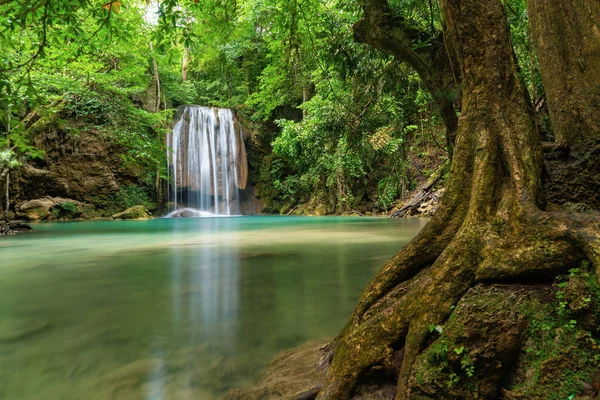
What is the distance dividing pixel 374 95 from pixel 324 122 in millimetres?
2091

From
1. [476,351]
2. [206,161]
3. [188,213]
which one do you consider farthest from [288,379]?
[206,161]

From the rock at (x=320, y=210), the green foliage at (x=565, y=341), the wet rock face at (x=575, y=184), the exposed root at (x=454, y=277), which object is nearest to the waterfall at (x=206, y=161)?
the rock at (x=320, y=210)

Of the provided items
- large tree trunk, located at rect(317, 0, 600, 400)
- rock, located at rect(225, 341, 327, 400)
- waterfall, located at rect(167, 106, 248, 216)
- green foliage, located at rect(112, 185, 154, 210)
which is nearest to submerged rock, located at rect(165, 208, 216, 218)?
waterfall, located at rect(167, 106, 248, 216)

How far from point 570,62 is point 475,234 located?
179cm

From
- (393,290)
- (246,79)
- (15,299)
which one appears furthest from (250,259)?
(246,79)

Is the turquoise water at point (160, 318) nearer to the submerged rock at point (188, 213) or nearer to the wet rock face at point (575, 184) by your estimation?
the wet rock face at point (575, 184)

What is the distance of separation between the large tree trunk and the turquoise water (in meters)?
0.78

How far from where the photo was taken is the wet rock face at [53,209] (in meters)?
16.7

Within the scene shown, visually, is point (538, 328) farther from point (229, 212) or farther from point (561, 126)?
point (229, 212)

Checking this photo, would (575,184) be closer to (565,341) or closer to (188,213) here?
(565,341)

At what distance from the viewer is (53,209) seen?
58.2 ft

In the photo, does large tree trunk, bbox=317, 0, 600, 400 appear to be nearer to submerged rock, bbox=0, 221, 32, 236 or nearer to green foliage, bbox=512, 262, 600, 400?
green foliage, bbox=512, 262, 600, 400

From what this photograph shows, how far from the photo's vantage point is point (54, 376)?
1.85 metres

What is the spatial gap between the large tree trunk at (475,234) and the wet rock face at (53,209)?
2040cm
